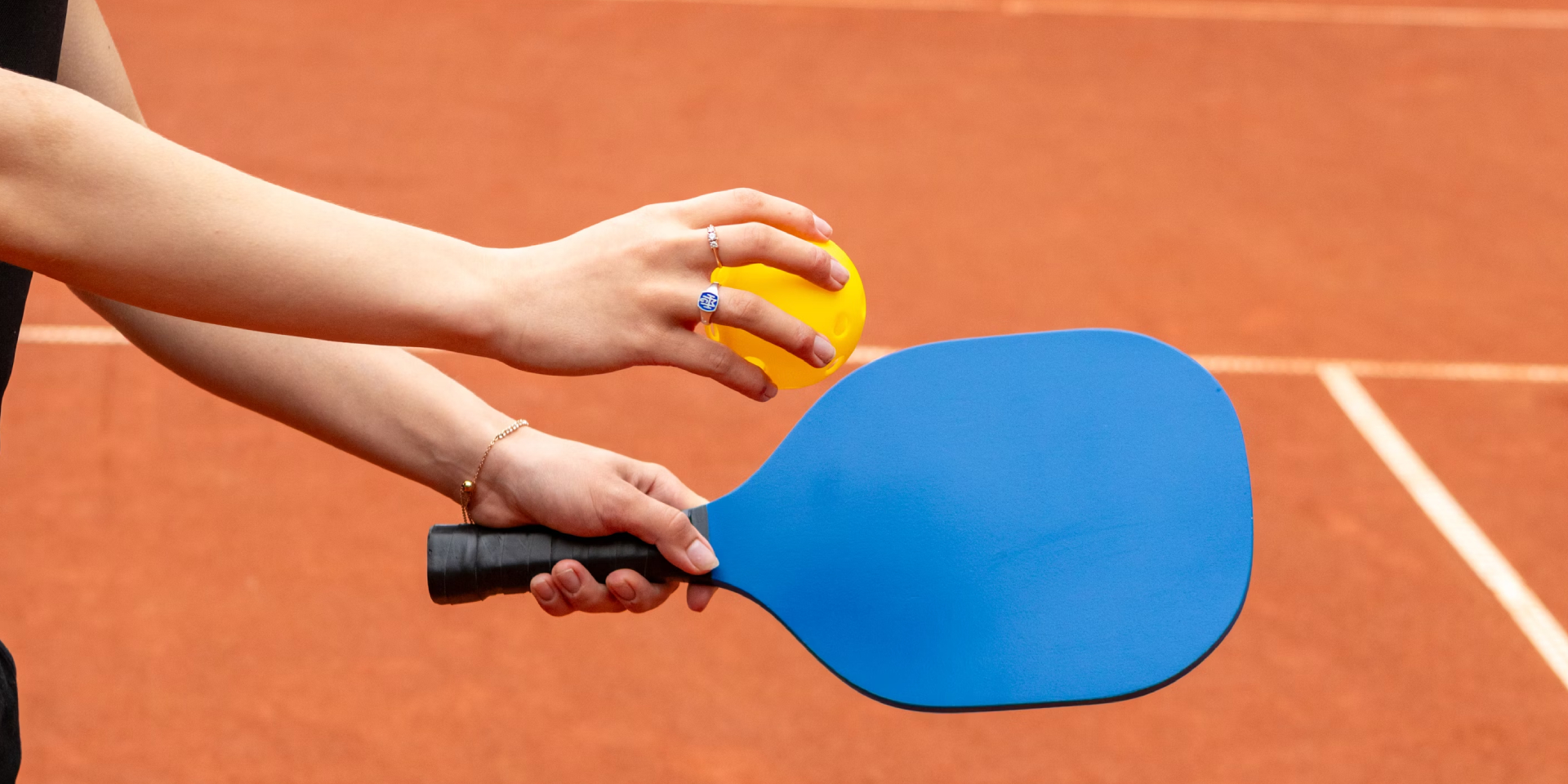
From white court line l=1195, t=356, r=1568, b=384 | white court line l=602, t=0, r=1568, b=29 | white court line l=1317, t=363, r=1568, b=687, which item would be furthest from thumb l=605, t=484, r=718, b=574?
white court line l=602, t=0, r=1568, b=29

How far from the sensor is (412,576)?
11.1 ft

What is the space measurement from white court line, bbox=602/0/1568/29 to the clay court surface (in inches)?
2.1

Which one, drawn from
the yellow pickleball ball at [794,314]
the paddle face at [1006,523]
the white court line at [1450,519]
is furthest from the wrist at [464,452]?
the white court line at [1450,519]

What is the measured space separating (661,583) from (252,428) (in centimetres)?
272

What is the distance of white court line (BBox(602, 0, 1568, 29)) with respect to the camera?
23.8 feet

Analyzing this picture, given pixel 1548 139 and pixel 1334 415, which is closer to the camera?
pixel 1334 415

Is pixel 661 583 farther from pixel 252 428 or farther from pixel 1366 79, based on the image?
pixel 1366 79

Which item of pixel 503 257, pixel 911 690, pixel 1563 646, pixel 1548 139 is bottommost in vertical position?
pixel 1563 646

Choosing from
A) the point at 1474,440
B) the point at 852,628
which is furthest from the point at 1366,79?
the point at 852,628

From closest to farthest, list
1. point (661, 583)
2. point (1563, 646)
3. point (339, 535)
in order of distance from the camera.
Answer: point (661, 583)
point (1563, 646)
point (339, 535)

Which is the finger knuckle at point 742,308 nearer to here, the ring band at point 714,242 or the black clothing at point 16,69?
the ring band at point 714,242

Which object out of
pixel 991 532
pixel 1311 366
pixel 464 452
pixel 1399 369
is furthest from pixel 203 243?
pixel 1399 369

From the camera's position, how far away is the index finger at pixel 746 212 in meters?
1.15

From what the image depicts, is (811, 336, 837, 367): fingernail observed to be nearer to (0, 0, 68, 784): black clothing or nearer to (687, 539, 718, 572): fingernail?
(687, 539, 718, 572): fingernail
